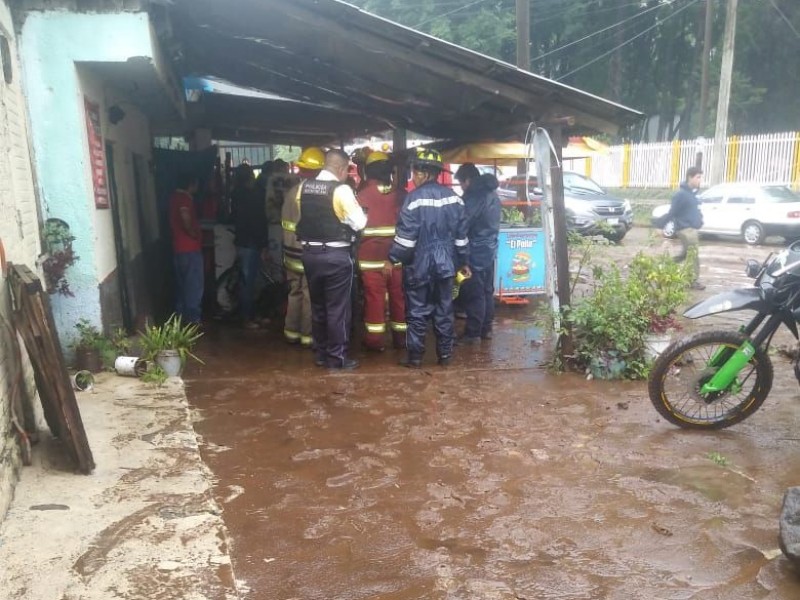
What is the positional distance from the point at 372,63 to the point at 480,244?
249 centimetres

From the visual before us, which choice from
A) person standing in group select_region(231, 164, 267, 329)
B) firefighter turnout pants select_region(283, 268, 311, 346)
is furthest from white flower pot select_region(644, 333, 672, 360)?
person standing in group select_region(231, 164, 267, 329)

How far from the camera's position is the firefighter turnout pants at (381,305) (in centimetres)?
691

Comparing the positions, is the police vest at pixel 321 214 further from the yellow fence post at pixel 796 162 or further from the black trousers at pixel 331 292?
the yellow fence post at pixel 796 162

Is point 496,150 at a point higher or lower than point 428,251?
higher

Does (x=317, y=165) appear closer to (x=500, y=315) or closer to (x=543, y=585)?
(x=500, y=315)

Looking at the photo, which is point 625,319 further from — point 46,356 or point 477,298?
point 46,356

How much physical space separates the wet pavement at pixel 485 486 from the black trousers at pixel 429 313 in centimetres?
25

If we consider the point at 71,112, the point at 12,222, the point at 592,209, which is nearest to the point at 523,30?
the point at 592,209

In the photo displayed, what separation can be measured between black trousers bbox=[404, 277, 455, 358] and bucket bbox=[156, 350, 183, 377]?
2.04 metres

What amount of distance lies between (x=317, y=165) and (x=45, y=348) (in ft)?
12.1

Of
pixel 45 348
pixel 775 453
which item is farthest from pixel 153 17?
pixel 775 453

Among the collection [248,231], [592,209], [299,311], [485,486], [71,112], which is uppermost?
[71,112]

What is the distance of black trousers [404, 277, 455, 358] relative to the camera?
6539 millimetres

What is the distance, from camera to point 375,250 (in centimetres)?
685
